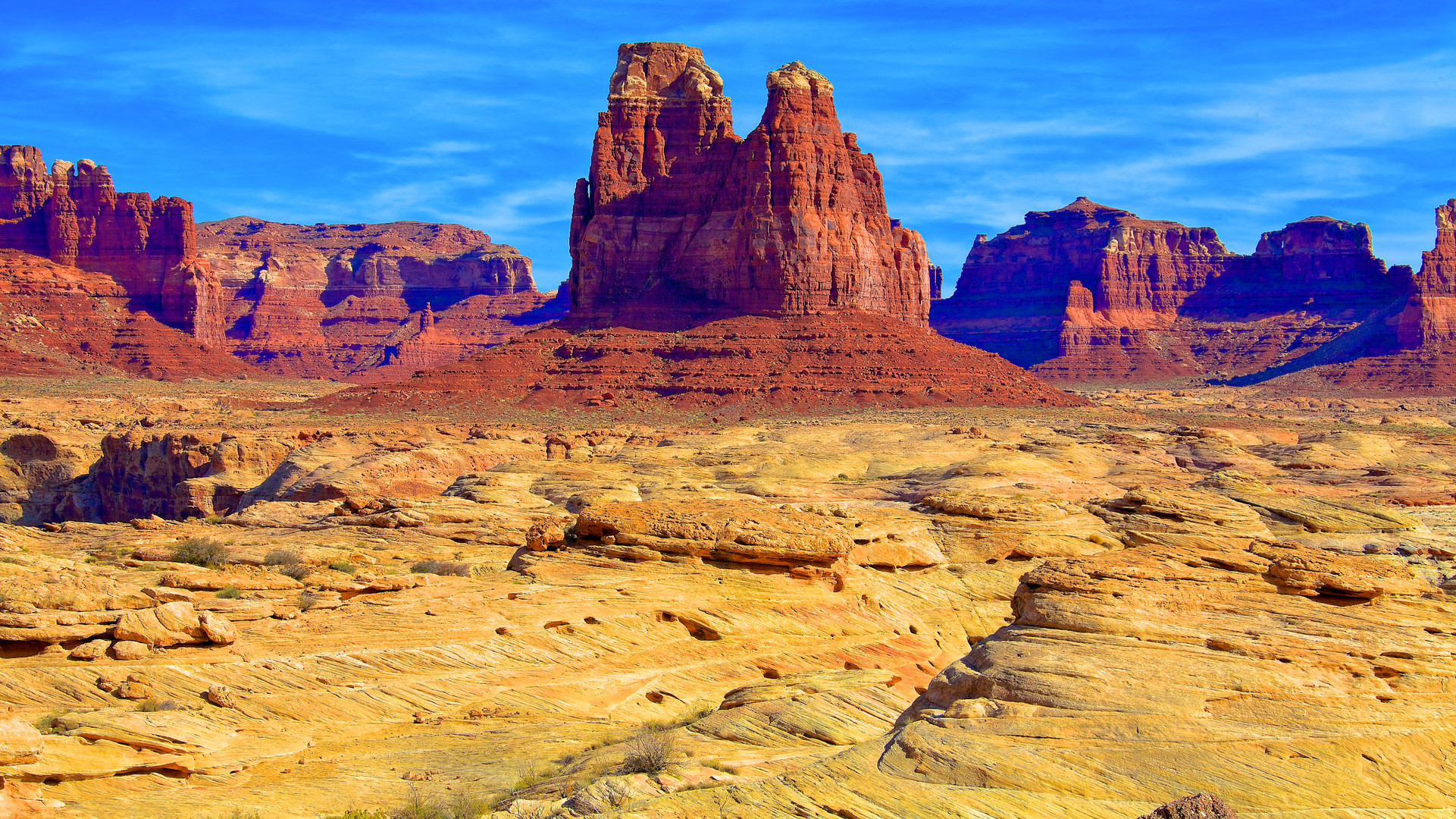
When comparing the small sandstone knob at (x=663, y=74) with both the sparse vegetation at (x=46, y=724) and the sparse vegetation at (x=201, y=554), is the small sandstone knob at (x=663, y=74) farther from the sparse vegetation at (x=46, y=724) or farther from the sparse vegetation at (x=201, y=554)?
the sparse vegetation at (x=46, y=724)

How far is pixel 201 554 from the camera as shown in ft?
Answer: 77.9

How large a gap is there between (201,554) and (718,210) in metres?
84.3

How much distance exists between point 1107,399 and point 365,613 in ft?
391

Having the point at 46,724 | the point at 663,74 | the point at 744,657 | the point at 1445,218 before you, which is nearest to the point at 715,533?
the point at 744,657

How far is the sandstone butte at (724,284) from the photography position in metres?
93.2

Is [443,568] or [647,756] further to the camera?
[443,568]

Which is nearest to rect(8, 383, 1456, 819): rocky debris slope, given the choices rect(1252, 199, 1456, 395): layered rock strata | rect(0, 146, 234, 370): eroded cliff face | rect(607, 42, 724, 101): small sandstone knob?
rect(607, 42, 724, 101): small sandstone knob

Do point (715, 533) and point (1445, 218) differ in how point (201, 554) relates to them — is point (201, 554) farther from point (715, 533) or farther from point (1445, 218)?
point (1445, 218)

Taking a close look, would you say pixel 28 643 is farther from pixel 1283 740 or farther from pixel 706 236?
pixel 706 236

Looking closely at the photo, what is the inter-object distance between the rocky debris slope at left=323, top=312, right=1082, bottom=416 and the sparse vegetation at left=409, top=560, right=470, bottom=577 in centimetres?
6327

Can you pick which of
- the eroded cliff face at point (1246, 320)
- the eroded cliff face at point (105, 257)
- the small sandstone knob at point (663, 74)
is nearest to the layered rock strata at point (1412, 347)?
the eroded cliff face at point (1246, 320)

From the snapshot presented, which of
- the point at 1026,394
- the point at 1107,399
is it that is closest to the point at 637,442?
the point at 1026,394

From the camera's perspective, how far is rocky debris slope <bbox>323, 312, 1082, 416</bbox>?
297 ft

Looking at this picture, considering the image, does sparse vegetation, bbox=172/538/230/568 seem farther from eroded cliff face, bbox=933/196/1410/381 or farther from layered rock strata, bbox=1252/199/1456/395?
eroded cliff face, bbox=933/196/1410/381
